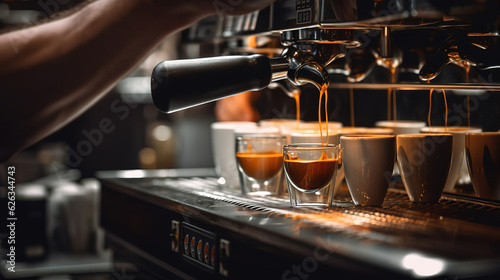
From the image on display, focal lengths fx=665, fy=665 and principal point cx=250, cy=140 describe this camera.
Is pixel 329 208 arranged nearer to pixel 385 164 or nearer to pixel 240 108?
pixel 385 164

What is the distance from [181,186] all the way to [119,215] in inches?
7.3

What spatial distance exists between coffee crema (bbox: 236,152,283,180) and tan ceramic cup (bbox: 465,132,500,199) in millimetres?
364

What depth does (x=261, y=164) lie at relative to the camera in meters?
1.30

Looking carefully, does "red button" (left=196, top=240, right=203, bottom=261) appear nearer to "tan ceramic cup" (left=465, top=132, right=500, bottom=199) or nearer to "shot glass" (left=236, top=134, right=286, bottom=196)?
"shot glass" (left=236, top=134, right=286, bottom=196)

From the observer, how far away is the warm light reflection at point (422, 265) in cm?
68

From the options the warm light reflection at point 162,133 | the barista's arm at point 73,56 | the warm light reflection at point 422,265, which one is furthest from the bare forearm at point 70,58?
the warm light reflection at point 162,133

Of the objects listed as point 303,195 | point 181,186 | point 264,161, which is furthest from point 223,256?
point 181,186

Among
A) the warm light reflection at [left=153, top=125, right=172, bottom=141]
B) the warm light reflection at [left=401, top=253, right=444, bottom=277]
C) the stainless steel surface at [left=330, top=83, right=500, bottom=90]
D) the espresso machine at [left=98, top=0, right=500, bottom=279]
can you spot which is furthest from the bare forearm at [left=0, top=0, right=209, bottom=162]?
the warm light reflection at [left=153, top=125, right=172, bottom=141]

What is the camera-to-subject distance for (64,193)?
2215 mm

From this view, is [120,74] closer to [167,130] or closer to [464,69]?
[464,69]

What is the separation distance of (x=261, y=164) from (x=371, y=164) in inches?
9.9

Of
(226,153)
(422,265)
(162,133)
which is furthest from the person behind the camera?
(162,133)

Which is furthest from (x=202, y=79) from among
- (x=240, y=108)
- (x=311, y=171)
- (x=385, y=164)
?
(x=240, y=108)

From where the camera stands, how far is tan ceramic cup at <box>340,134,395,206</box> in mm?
1121
